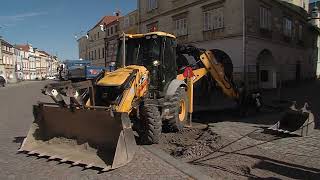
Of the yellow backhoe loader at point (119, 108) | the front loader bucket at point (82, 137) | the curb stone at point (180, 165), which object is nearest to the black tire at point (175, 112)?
the yellow backhoe loader at point (119, 108)

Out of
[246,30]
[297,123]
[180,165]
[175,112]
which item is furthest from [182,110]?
[246,30]

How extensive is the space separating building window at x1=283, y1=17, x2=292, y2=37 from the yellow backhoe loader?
72.6ft

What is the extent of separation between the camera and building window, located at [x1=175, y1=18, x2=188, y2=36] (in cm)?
3019

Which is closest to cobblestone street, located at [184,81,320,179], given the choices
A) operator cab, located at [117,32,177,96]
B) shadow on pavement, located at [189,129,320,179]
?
shadow on pavement, located at [189,129,320,179]

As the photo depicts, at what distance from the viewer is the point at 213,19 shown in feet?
88.5

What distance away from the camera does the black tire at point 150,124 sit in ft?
28.6

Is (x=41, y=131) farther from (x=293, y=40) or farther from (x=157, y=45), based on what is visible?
(x=293, y=40)

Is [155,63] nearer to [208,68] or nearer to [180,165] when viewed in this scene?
[208,68]

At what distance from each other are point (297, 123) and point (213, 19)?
17.7 m

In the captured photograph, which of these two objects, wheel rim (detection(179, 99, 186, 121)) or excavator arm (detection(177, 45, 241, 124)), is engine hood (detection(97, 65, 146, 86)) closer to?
wheel rim (detection(179, 99, 186, 121))

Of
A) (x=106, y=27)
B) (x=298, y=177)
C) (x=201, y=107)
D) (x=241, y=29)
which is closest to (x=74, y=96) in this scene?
(x=298, y=177)

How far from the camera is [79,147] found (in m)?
8.04

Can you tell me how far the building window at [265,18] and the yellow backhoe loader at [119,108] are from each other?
16.4m

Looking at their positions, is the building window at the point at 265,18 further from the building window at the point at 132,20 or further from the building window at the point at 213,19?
the building window at the point at 132,20
